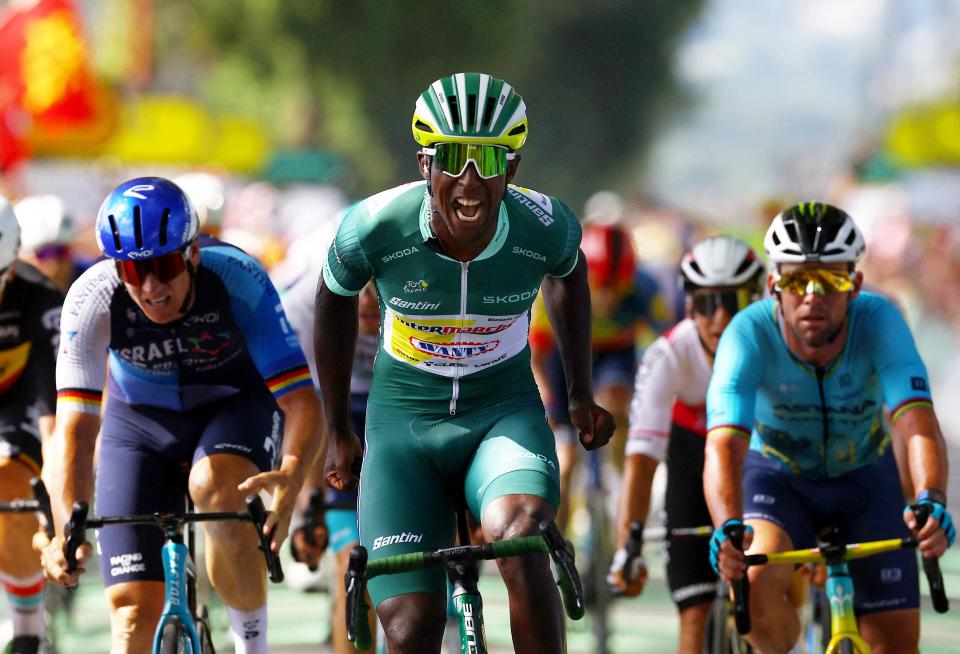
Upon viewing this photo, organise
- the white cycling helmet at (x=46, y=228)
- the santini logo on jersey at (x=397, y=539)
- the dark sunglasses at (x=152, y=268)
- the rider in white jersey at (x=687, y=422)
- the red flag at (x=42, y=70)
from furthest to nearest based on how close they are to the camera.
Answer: the red flag at (x=42, y=70), the white cycling helmet at (x=46, y=228), the rider in white jersey at (x=687, y=422), the dark sunglasses at (x=152, y=268), the santini logo on jersey at (x=397, y=539)

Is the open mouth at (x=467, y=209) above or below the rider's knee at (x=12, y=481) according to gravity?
above

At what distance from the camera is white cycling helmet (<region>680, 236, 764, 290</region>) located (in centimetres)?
841

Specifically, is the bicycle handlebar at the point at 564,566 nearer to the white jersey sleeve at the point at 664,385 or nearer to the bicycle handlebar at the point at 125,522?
the bicycle handlebar at the point at 125,522

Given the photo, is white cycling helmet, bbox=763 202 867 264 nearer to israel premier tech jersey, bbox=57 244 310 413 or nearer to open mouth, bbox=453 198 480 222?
open mouth, bbox=453 198 480 222

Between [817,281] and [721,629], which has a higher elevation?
[817,281]

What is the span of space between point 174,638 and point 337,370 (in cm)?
103

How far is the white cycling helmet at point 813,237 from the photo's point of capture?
6.77m

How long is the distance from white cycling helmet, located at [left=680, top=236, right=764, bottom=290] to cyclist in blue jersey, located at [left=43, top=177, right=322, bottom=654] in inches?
87.4

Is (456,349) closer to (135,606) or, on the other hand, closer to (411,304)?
(411,304)

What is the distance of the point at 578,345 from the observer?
636 cm

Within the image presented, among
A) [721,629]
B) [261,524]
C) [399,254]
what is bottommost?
[721,629]

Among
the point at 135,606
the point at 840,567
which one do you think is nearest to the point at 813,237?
the point at 840,567

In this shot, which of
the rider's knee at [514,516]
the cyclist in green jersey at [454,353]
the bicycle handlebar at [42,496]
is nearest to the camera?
the rider's knee at [514,516]

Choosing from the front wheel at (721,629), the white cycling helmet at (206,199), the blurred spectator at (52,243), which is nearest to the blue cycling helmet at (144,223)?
the front wheel at (721,629)
